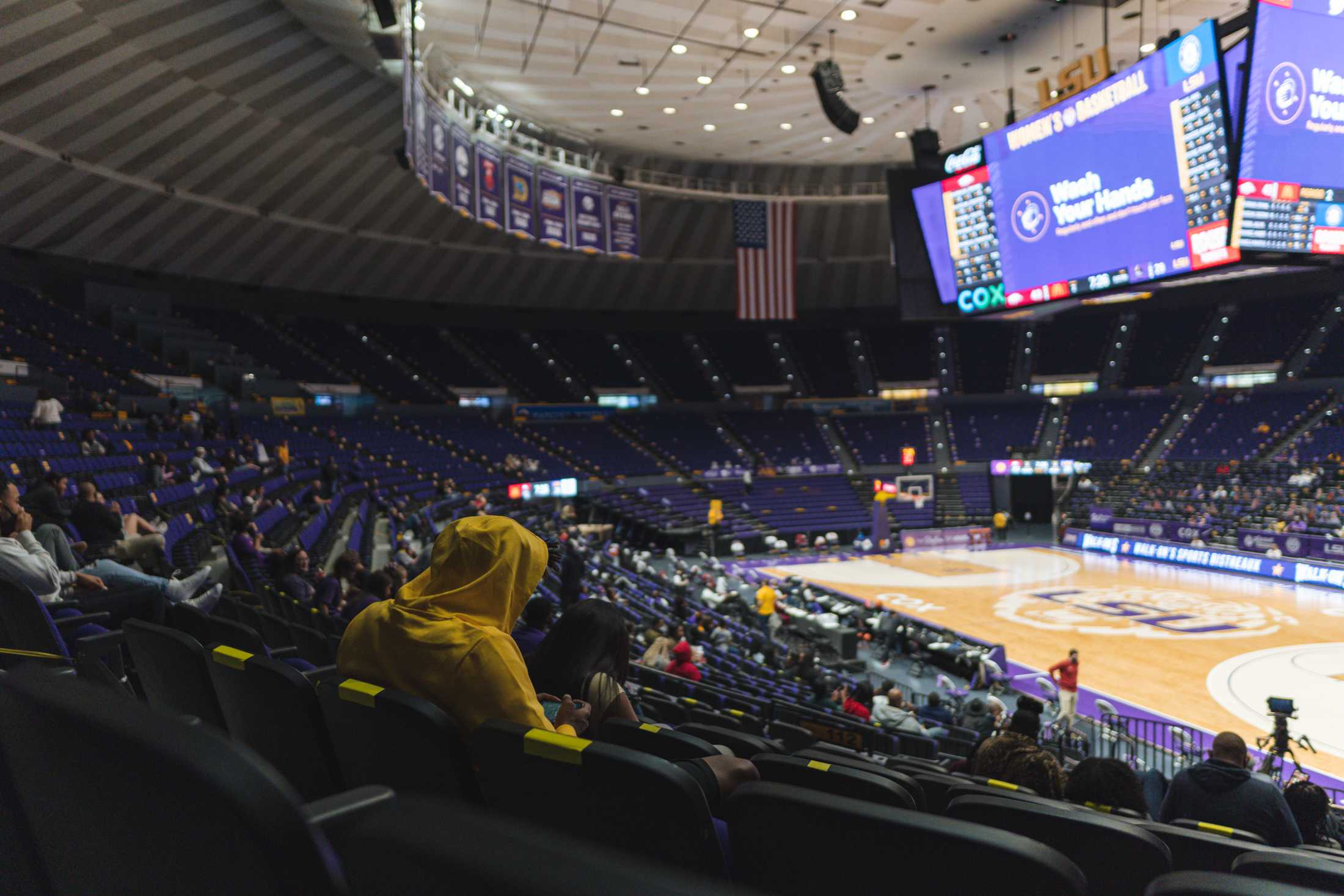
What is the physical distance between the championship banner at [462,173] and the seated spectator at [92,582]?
492 inches

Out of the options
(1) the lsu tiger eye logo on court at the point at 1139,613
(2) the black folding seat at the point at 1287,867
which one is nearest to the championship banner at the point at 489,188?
(1) the lsu tiger eye logo on court at the point at 1139,613

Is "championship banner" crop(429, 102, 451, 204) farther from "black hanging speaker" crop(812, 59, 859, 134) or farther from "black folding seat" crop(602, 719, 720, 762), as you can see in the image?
"black folding seat" crop(602, 719, 720, 762)

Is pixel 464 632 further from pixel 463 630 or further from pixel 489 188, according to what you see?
pixel 489 188

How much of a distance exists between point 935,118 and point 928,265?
11027 millimetres

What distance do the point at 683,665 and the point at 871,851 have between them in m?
8.84

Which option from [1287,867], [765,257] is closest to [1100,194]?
Result: [765,257]

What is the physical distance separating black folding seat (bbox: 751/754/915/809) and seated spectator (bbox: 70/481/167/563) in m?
7.34

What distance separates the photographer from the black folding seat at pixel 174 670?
93.1 inches

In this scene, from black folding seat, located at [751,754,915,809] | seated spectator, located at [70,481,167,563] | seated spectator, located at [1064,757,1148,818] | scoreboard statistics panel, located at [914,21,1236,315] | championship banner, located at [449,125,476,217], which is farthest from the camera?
Answer: championship banner, located at [449,125,476,217]

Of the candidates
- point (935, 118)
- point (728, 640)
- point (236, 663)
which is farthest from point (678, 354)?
point (236, 663)

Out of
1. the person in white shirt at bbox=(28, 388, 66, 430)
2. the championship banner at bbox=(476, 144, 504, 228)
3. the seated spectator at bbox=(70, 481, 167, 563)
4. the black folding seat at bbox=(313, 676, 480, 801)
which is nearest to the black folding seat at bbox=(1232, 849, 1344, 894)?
the black folding seat at bbox=(313, 676, 480, 801)

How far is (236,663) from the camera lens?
216 cm

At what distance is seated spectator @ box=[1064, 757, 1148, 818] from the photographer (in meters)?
3.78

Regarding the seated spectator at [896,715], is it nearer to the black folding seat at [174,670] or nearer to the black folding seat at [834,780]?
the black folding seat at [834,780]
